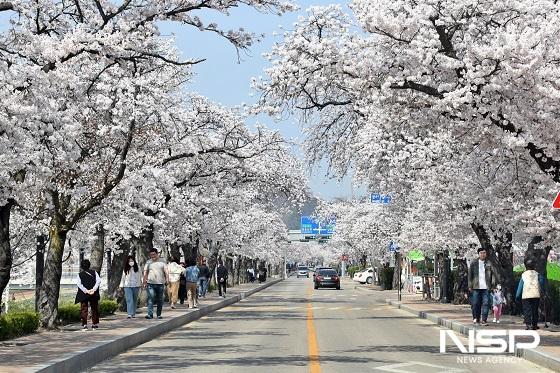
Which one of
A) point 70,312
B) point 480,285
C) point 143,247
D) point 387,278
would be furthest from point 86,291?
point 387,278

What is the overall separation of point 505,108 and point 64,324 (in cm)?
1338

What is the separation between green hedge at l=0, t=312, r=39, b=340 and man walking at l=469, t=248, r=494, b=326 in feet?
36.1

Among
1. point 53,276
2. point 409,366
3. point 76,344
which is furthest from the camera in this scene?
point 53,276

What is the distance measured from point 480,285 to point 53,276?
1079 centimetres

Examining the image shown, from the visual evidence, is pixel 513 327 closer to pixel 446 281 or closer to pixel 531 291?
pixel 531 291

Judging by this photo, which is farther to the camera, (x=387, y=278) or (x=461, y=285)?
(x=387, y=278)

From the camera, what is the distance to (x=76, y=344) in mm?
17609

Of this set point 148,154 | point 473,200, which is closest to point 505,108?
point 473,200

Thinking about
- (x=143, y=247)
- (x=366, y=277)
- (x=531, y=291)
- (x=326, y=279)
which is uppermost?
(x=143, y=247)

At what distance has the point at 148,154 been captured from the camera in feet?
104

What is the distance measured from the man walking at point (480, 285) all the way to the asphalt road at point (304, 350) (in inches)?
48.9

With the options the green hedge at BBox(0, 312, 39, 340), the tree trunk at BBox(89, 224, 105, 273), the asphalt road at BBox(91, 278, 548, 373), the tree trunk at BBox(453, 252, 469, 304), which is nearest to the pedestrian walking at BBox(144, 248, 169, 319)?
the asphalt road at BBox(91, 278, 548, 373)

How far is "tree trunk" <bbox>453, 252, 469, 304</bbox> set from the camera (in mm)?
38906

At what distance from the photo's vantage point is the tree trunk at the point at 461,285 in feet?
128
